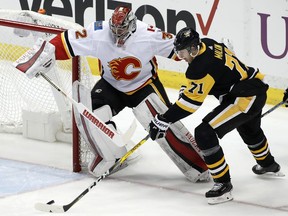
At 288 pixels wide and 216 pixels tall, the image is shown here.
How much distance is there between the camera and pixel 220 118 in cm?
511

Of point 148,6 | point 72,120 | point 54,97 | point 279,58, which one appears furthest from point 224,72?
point 148,6

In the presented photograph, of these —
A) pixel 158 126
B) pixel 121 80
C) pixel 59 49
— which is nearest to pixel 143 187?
pixel 158 126

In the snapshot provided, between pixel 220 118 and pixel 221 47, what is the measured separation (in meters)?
0.36

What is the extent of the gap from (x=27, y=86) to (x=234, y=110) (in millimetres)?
1571

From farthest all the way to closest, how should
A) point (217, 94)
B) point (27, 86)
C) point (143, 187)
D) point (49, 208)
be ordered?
point (27, 86), point (143, 187), point (217, 94), point (49, 208)

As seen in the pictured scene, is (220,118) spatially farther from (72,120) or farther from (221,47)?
(72,120)

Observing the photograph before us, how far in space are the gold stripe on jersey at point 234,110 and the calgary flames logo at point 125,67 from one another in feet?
1.96

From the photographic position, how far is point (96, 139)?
5.50 meters

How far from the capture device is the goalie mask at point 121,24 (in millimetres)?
5273

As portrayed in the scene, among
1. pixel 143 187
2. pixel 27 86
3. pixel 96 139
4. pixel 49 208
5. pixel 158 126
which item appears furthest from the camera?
pixel 27 86

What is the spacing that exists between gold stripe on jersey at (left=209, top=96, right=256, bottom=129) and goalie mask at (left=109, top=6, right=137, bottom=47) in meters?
0.67

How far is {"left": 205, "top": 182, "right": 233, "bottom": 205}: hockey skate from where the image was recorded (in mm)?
5059

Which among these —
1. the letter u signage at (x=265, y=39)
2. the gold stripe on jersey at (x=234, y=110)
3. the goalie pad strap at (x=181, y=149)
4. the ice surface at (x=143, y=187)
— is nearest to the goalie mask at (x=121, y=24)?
the goalie pad strap at (x=181, y=149)

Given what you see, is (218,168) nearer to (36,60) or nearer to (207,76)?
(207,76)
